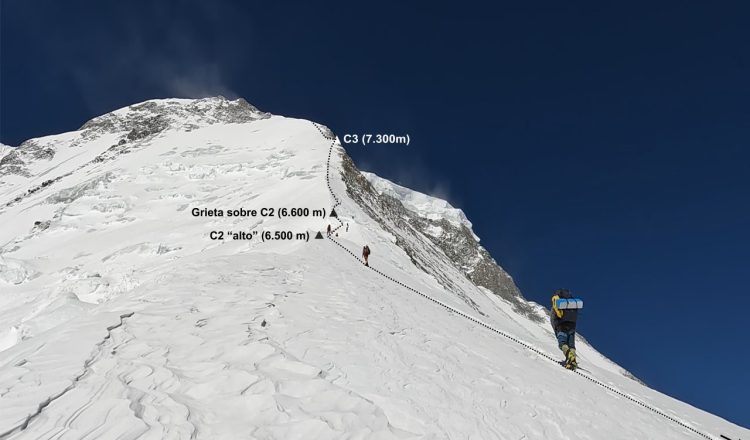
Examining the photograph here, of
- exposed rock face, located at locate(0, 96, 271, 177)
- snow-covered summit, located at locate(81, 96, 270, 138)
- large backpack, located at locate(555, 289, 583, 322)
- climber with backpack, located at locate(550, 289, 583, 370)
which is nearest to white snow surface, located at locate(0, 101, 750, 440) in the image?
climber with backpack, located at locate(550, 289, 583, 370)

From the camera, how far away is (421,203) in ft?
447

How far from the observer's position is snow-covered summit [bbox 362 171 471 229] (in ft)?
425

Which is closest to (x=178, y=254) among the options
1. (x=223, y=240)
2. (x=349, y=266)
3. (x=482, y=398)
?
(x=223, y=240)

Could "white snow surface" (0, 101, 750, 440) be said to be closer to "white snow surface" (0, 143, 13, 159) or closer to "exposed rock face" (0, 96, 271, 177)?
"exposed rock face" (0, 96, 271, 177)

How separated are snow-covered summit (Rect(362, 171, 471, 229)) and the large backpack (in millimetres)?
115138

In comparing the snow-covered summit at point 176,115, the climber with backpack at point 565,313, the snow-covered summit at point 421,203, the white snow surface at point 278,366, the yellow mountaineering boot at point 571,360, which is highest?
the snow-covered summit at point 421,203

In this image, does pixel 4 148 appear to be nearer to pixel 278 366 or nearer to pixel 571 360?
pixel 278 366

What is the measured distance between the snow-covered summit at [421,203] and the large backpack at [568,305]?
115138mm

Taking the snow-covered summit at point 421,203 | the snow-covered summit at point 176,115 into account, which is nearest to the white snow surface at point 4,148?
the snow-covered summit at point 176,115

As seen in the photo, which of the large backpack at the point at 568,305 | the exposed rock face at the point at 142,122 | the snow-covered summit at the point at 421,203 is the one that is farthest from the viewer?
the snow-covered summit at the point at 421,203

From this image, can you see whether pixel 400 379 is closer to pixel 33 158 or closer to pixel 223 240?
pixel 223 240

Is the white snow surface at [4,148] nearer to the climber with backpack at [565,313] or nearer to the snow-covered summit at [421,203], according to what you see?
the snow-covered summit at [421,203]

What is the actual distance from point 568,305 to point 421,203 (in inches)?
4939

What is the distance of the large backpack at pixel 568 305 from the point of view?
1135 centimetres
